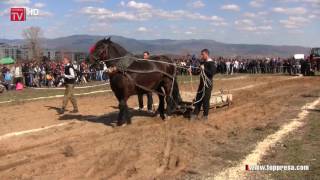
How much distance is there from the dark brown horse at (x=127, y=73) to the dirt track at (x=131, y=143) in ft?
2.25

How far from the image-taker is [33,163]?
954 centimetres

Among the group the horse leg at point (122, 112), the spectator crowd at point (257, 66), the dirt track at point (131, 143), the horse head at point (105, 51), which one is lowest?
the dirt track at point (131, 143)

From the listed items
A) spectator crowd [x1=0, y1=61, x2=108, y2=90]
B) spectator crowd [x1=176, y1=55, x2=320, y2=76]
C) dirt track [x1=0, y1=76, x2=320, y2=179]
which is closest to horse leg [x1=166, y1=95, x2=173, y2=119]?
dirt track [x1=0, y1=76, x2=320, y2=179]

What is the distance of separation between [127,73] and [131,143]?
291 cm

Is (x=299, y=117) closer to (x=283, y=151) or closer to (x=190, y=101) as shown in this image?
(x=190, y=101)

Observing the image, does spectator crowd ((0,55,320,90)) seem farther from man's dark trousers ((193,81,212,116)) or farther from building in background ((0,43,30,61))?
building in background ((0,43,30,61))

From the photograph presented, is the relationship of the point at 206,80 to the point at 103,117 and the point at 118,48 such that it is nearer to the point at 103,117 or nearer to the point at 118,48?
the point at 118,48

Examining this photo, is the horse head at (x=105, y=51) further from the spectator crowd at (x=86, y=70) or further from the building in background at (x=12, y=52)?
the building in background at (x=12, y=52)

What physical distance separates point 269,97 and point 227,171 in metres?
12.7

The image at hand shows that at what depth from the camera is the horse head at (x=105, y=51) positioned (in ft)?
44.0

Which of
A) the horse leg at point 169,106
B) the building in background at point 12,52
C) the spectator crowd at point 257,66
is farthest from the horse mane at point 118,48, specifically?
the building in background at point 12,52

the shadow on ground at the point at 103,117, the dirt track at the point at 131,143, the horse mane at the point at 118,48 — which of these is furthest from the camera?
the shadow on ground at the point at 103,117

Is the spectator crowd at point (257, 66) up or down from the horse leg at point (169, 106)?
up

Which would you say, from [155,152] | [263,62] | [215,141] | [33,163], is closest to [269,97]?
[215,141]
